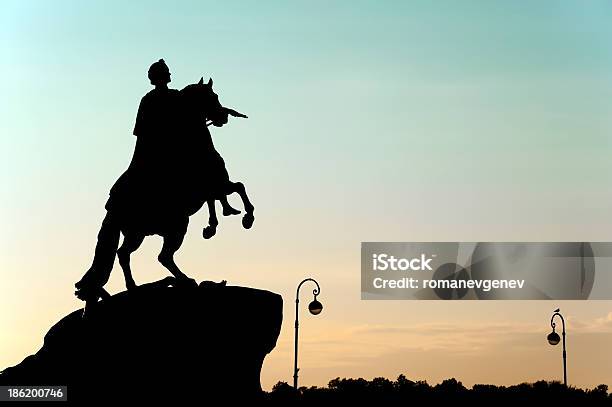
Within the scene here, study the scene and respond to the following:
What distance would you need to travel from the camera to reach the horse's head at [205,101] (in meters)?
24.7

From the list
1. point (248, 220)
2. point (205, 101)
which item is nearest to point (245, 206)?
point (248, 220)

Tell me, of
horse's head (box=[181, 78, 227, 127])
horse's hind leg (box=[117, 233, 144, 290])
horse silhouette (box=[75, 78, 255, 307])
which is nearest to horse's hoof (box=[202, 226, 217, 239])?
horse silhouette (box=[75, 78, 255, 307])

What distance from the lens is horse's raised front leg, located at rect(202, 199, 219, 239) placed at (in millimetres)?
24734

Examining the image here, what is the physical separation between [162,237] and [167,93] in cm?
219

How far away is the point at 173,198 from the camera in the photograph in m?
24.4

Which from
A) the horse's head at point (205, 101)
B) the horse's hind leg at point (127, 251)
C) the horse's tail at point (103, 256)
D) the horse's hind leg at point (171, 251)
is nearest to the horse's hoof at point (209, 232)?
the horse's hind leg at point (171, 251)

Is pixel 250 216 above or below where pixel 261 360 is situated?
above

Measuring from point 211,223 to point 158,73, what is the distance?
243 centimetres

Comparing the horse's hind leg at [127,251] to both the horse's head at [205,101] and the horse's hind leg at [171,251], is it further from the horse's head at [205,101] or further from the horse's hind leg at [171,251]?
the horse's head at [205,101]

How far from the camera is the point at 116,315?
24078 mm

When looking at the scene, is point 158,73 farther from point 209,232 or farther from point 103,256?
point 103,256

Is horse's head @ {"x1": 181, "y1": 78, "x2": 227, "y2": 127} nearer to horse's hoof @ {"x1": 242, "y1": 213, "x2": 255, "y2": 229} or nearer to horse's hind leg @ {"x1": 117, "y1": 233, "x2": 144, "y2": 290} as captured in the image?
horse's hoof @ {"x1": 242, "y1": 213, "x2": 255, "y2": 229}

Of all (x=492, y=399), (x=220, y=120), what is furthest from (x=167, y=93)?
(x=492, y=399)

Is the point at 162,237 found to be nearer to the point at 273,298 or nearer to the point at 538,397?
the point at 273,298
